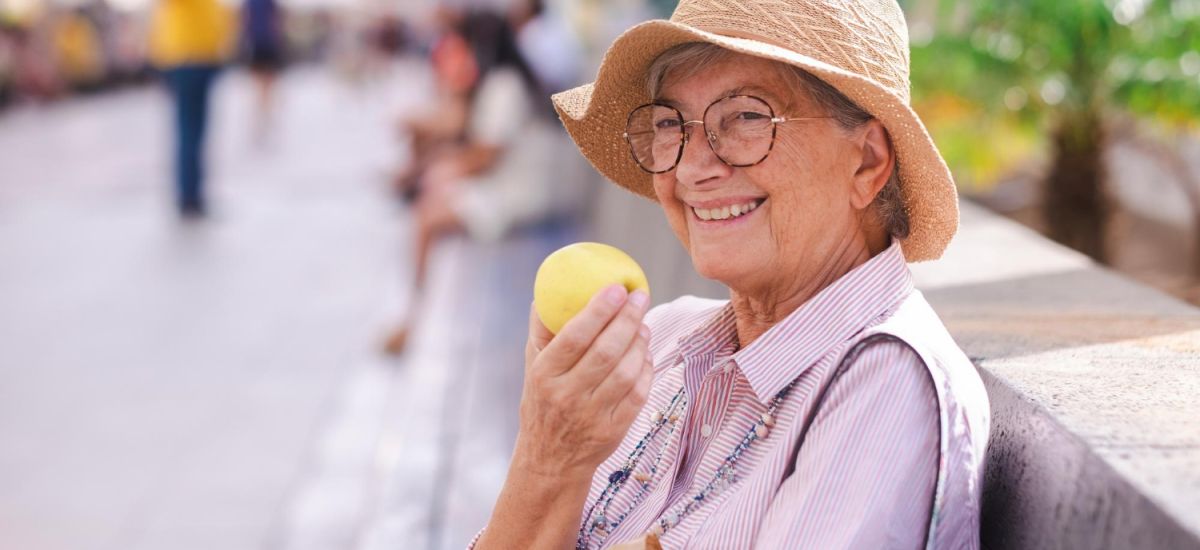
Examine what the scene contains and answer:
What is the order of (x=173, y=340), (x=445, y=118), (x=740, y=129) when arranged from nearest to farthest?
(x=740, y=129) → (x=173, y=340) → (x=445, y=118)

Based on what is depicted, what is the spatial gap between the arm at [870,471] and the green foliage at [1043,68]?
335 cm

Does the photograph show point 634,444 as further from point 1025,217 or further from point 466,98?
point 466,98

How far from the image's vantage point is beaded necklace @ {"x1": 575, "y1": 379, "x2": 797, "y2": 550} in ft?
5.58

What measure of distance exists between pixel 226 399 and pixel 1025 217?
454 cm

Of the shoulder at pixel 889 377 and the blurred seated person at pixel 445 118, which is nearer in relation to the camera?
the shoulder at pixel 889 377

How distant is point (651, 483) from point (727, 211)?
459 mm

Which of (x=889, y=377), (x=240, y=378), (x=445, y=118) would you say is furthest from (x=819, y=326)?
(x=445, y=118)

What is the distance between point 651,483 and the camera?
6.19 ft

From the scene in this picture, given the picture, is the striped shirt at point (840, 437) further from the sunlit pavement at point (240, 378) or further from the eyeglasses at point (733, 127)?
the sunlit pavement at point (240, 378)

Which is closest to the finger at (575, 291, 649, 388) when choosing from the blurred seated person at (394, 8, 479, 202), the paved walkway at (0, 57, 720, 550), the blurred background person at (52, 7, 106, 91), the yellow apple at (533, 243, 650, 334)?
the yellow apple at (533, 243, 650, 334)

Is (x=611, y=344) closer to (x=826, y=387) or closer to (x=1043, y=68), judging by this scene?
(x=826, y=387)

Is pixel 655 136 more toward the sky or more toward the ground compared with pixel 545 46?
more toward the sky

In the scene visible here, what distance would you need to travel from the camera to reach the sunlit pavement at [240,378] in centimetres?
436

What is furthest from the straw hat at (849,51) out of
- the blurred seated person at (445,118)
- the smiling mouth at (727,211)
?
the blurred seated person at (445,118)
